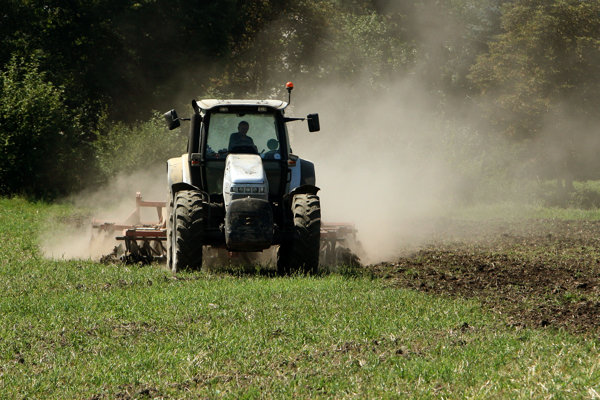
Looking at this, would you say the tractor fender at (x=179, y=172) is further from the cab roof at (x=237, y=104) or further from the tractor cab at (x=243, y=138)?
the cab roof at (x=237, y=104)

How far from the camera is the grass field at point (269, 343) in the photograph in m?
6.86

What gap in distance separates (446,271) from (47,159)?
1888 cm

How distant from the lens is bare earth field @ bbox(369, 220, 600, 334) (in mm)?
10203

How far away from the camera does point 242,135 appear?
13805 millimetres

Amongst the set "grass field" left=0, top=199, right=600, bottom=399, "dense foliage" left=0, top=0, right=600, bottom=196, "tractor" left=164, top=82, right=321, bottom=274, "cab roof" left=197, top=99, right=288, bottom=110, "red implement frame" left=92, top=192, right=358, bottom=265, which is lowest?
"grass field" left=0, top=199, right=600, bottom=399

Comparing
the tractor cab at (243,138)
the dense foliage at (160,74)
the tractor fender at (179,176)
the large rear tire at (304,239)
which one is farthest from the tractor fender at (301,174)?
the dense foliage at (160,74)

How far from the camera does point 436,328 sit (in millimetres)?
9055

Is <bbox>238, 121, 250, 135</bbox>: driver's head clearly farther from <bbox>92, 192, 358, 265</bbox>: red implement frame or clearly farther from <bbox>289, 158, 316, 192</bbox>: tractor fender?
<bbox>92, 192, 358, 265</bbox>: red implement frame

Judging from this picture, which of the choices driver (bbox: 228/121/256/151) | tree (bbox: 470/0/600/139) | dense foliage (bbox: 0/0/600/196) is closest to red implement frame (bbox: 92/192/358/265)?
driver (bbox: 228/121/256/151)

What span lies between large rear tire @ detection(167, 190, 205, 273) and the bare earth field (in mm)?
2844

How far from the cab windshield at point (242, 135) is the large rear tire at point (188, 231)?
1.20 meters

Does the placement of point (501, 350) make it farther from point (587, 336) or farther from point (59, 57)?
point (59, 57)

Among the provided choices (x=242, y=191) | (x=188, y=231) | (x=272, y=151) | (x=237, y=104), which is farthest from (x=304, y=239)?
(x=237, y=104)

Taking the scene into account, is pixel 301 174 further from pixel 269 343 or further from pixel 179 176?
pixel 269 343
